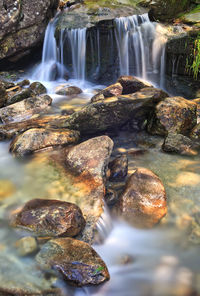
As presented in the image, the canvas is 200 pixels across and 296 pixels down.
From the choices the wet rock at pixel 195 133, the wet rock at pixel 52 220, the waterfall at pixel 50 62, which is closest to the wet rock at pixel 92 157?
the wet rock at pixel 52 220

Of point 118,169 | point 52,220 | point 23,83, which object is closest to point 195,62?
point 118,169

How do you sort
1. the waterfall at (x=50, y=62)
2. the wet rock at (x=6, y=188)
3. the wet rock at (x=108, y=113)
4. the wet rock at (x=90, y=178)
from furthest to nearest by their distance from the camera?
the waterfall at (x=50, y=62) → the wet rock at (x=108, y=113) → the wet rock at (x=6, y=188) → the wet rock at (x=90, y=178)

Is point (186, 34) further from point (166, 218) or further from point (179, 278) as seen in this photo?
point (179, 278)

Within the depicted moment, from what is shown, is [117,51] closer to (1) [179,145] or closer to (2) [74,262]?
(1) [179,145]

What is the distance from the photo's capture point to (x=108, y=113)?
508cm

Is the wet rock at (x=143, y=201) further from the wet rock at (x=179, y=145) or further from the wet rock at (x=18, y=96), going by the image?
the wet rock at (x=18, y=96)

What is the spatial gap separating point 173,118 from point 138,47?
4.36 meters

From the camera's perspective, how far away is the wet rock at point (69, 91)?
783 cm

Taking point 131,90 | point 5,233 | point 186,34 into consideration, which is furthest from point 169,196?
point 186,34

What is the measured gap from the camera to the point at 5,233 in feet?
9.14

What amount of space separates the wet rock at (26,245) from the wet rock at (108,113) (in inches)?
109

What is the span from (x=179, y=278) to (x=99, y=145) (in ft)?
6.84

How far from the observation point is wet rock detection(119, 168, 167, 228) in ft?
10.2

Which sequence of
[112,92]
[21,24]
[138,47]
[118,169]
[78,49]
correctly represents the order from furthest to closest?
[78,49]
[138,47]
[21,24]
[112,92]
[118,169]
